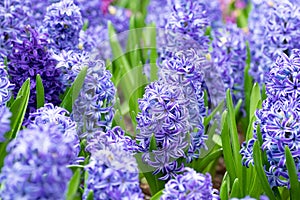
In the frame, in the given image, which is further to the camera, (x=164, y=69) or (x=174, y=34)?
(x=174, y=34)

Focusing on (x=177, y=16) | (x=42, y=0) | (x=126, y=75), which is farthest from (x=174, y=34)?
(x=42, y=0)

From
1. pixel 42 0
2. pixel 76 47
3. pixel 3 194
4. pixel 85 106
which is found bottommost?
pixel 3 194

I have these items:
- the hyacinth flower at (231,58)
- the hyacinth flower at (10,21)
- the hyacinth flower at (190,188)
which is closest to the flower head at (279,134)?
the hyacinth flower at (190,188)

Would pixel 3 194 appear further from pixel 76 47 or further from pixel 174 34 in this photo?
pixel 174 34

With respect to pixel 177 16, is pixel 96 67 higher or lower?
lower

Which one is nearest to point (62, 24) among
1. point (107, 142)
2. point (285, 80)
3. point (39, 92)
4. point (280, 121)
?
point (39, 92)

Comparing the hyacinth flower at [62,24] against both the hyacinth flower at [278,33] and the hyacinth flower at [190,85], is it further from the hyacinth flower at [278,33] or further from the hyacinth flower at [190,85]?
the hyacinth flower at [278,33]
